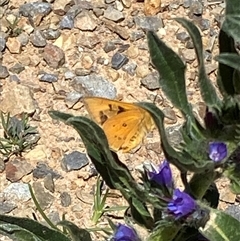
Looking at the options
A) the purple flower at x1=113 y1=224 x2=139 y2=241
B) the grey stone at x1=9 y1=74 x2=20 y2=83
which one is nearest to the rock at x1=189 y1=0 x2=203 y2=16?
the grey stone at x1=9 y1=74 x2=20 y2=83

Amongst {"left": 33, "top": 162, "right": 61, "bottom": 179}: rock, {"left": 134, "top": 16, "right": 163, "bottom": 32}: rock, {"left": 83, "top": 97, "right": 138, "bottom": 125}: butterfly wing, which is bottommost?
{"left": 33, "top": 162, "right": 61, "bottom": 179}: rock

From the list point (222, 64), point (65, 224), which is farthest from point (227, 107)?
point (65, 224)

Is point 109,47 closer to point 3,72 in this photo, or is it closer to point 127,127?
point 3,72

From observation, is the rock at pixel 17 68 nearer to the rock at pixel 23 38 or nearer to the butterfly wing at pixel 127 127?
the rock at pixel 23 38

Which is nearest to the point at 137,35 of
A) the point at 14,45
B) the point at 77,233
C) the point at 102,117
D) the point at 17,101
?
the point at 14,45

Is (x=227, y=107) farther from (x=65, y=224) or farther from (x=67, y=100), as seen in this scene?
(x=67, y=100)

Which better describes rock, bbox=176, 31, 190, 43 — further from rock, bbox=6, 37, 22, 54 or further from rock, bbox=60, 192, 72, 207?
rock, bbox=60, 192, 72, 207
